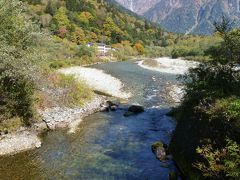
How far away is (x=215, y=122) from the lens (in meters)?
16.6

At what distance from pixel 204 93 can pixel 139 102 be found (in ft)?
69.2

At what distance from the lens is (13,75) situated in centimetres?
2311

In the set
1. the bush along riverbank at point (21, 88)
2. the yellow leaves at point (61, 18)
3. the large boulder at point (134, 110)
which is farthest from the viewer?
the yellow leaves at point (61, 18)

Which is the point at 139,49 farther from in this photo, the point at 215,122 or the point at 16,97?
the point at 215,122

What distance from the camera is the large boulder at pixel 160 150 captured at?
2238 centimetres

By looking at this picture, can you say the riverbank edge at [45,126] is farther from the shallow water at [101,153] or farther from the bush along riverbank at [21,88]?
the shallow water at [101,153]

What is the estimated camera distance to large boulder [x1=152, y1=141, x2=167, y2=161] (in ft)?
73.4

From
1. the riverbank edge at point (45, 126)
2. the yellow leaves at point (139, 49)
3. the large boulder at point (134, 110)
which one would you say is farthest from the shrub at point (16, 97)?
the yellow leaves at point (139, 49)

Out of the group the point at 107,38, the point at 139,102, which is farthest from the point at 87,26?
the point at 139,102

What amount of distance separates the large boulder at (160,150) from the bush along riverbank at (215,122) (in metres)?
0.67

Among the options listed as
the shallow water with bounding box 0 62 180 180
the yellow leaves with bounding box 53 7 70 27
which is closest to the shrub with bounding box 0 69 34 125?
the shallow water with bounding box 0 62 180 180

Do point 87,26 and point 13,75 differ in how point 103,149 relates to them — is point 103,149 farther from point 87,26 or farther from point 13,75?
point 87,26

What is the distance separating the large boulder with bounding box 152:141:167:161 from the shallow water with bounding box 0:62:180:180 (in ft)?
1.14

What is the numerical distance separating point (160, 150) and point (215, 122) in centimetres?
728
